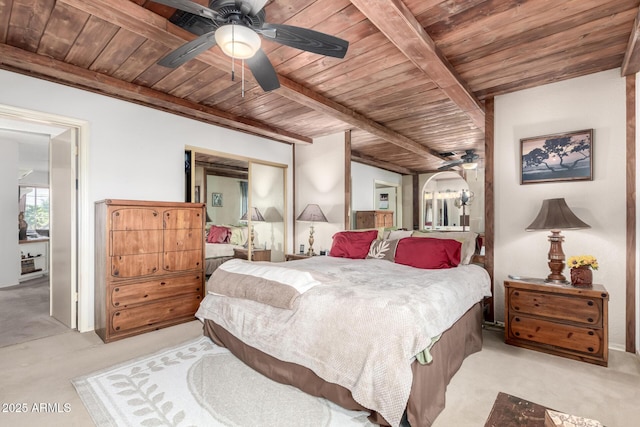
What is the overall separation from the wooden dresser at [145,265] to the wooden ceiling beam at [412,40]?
109 inches

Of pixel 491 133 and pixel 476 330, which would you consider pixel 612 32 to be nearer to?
pixel 491 133

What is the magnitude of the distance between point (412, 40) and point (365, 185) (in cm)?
490

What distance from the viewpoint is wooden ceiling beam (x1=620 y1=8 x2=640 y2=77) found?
209cm

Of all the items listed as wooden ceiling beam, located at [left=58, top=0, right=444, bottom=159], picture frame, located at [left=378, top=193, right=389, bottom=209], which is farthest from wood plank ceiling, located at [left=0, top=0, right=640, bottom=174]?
picture frame, located at [left=378, top=193, right=389, bottom=209]

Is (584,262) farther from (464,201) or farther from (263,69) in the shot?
(464,201)

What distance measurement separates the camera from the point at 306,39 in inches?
71.8

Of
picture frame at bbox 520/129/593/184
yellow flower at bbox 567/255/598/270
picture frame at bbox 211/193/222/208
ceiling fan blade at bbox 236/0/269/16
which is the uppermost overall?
ceiling fan blade at bbox 236/0/269/16

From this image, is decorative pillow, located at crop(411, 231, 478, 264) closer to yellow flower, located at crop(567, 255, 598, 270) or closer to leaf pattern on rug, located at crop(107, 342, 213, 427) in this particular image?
yellow flower, located at crop(567, 255, 598, 270)

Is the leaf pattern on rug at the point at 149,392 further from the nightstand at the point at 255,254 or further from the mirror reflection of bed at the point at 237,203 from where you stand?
the nightstand at the point at 255,254

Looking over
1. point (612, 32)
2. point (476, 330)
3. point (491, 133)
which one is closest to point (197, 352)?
point (476, 330)

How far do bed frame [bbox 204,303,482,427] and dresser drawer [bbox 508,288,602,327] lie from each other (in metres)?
0.40

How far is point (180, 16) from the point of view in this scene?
6.01ft

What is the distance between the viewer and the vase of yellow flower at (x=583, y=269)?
2637mm

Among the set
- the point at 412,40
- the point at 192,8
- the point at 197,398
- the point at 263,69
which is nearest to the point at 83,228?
the point at 197,398
